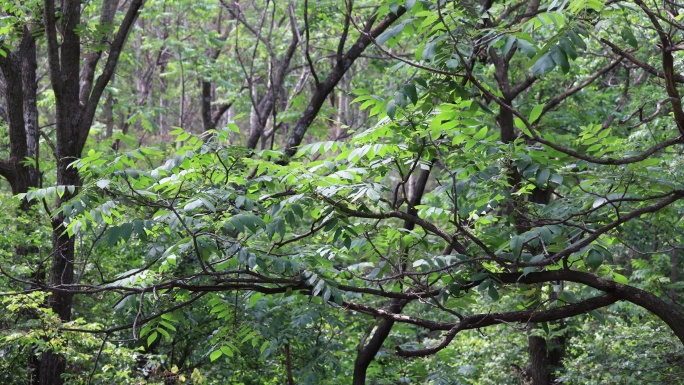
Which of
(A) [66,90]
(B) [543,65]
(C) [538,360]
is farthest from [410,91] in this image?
(C) [538,360]

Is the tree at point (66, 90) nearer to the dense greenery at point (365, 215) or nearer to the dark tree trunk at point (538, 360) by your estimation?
the dense greenery at point (365, 215)

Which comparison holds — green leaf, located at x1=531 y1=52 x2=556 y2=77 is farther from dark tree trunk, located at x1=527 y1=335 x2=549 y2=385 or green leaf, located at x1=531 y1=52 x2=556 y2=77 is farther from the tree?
dark tree trunk, located at x1=527 y1=335 x2=549 y2=385

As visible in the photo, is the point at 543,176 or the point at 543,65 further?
the point at 543,176

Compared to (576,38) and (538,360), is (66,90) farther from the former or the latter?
(538,360)

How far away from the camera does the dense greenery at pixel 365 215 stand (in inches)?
130

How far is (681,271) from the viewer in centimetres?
1234

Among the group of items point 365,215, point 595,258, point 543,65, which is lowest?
point 595,258

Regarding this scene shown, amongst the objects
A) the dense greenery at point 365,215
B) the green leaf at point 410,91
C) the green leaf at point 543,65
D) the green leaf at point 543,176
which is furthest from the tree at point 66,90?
the green leaf at point 543,65

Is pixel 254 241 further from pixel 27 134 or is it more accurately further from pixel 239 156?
pixel 27 134

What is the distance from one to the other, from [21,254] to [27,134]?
5.56 ft

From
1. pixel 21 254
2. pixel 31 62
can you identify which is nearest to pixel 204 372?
pixel 21 254

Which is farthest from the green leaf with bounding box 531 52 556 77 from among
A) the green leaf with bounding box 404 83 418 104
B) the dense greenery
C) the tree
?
the tree

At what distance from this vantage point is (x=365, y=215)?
3.48m

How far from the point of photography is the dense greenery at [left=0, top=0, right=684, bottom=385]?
3.29 metres
